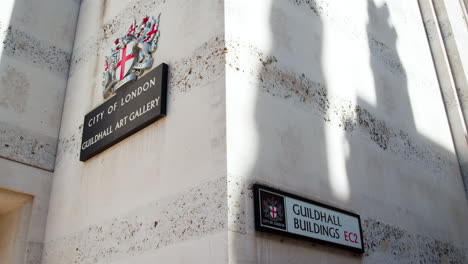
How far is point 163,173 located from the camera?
5.28 meters

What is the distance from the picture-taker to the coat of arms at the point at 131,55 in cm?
628

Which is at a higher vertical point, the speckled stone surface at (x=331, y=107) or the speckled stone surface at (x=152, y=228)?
the speckled stone surface at (x=331, y=107)

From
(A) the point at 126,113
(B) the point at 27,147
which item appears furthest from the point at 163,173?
(B) the point at 27,147

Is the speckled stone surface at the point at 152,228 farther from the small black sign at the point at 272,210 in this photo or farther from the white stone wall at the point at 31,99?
the white stone wall at the point at 31,99

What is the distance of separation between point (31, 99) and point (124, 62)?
5.52 ft

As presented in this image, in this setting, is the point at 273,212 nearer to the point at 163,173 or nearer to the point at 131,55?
the point at 163,173

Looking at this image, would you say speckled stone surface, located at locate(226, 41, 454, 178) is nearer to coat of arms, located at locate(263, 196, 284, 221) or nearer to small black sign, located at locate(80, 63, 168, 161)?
small black sign, located at locate(80, 63, 168, 161)

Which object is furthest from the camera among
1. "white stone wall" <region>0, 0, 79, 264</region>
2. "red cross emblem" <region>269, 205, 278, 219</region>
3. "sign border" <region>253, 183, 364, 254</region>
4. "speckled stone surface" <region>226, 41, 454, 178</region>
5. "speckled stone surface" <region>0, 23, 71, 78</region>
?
"speckled stone surface" <region>0, 23, 71, 78</region>

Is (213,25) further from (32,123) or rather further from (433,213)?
(433,213)

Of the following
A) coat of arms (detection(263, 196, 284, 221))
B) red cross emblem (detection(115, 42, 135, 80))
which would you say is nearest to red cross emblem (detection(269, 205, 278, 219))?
coat of arms (detection(263, 196, 284, 221))

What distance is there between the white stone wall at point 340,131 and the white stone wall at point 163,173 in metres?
0.20

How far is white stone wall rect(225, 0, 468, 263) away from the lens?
4910mm

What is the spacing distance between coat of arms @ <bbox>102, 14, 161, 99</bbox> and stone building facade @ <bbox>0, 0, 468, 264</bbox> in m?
0.17

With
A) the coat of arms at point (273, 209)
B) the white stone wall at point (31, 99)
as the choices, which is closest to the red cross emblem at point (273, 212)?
the coat of arms at point (273, 209)
